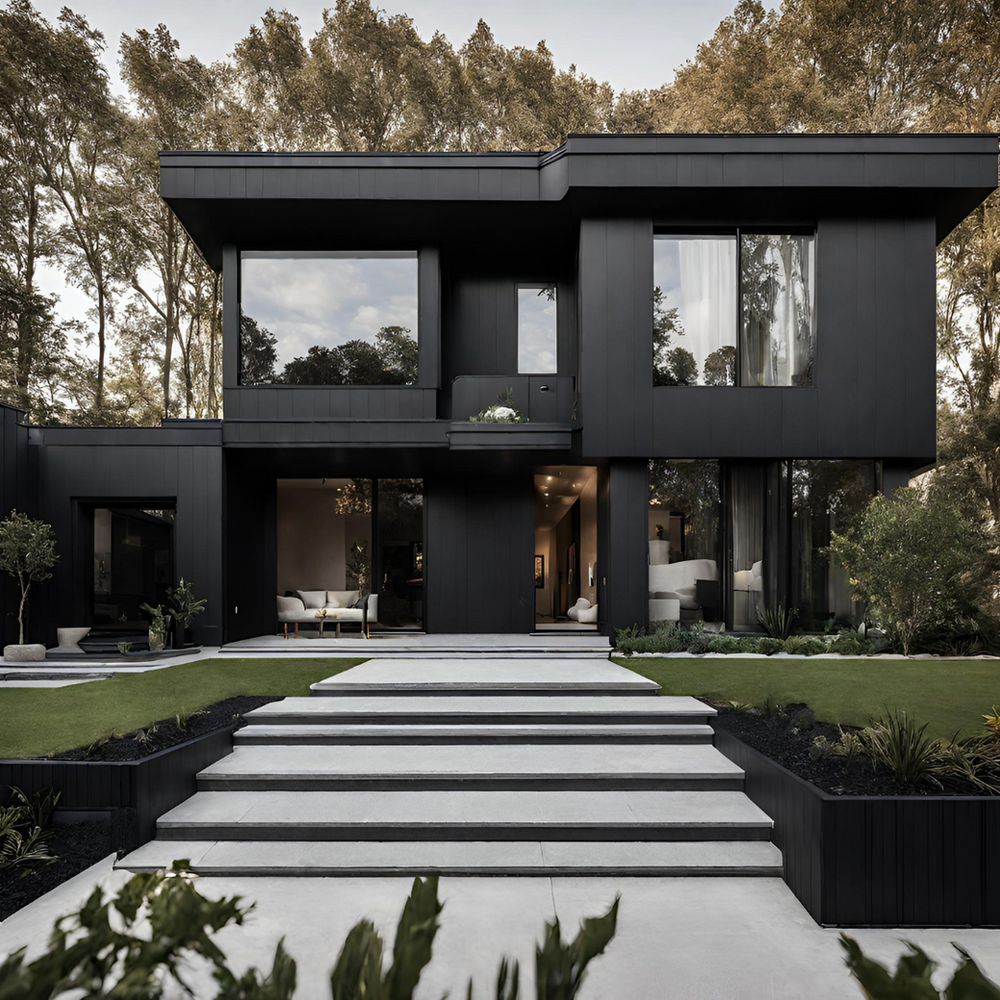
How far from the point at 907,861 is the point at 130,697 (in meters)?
6.20

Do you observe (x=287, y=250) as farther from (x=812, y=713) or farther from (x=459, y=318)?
(x=812, y=713)

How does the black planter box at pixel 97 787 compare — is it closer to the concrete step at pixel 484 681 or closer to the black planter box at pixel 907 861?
the concrete step at pixel 484 681

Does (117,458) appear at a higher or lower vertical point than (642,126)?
lower

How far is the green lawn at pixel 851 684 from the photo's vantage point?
5152 mm

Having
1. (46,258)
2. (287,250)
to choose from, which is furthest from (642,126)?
(46,258)

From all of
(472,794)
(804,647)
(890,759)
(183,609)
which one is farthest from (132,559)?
(890,759)

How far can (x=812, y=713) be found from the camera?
5082 mm

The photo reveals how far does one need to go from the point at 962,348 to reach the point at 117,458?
20.2 meters

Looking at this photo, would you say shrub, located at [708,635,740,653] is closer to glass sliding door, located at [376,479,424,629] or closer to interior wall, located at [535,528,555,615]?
glass sliding door, located at [376,479,424,629]

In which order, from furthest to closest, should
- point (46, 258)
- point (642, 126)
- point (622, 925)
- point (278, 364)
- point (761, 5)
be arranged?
point (642, 126) < point (761, 5) < point (46, 258) < point (278, 364) < point (622, 925)

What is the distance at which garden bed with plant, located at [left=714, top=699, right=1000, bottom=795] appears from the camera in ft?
11.4

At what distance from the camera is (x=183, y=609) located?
377 inches

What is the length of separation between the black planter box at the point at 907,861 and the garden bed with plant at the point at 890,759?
277 millimetres

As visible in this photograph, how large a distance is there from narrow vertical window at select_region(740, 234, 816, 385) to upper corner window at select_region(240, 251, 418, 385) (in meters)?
5.18
